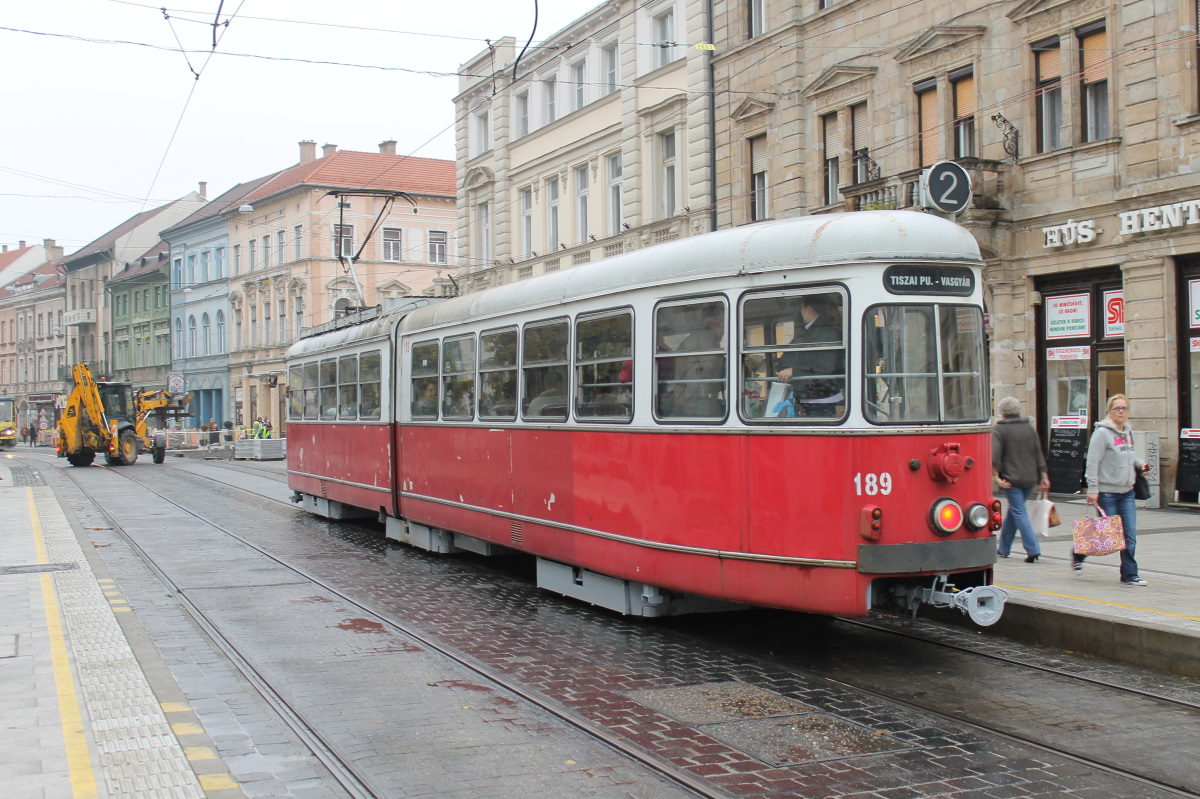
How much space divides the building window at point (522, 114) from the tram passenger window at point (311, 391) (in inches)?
787

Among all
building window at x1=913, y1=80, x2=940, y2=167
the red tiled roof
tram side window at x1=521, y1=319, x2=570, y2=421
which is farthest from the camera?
the red tiled roof

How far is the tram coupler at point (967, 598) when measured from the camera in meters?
7.56

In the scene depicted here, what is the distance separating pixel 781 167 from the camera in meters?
25.0

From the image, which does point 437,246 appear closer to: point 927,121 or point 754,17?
point 754,17

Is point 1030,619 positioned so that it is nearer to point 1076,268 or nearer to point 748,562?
point 748,562

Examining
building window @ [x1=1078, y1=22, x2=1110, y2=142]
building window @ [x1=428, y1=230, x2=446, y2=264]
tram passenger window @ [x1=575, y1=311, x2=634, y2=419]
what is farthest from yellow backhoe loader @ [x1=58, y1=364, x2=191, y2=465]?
tram passenger window @ [x1=575, y1=311, x2=634, y2=419]

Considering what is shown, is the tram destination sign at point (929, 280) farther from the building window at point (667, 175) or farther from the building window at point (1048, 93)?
the building window at point (667, 175)

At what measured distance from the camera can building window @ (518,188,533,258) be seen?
122ft

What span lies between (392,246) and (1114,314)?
153 feet

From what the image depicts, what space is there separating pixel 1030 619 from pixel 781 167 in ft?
56.5

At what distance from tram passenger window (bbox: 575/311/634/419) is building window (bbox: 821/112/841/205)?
1508 cm

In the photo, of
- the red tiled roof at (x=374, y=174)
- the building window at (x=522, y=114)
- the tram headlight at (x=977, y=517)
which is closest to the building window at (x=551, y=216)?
the building window at (x=522, y=114)

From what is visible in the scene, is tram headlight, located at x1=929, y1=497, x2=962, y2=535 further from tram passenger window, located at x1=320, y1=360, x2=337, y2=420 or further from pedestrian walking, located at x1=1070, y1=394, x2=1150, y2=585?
tram passenger window, located at x1=320, y1=360, x2=337, y2=420


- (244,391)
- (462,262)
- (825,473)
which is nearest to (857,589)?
(825,473)
